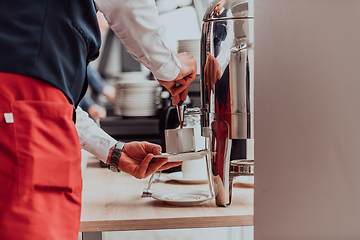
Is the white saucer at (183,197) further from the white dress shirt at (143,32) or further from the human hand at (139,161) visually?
the white dress shirt at (143,32)

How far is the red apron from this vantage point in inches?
22.5

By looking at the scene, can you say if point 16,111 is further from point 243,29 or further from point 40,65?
point 243,29

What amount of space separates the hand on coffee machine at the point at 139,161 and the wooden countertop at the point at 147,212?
72 millimetres

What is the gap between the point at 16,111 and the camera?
1.87 feet

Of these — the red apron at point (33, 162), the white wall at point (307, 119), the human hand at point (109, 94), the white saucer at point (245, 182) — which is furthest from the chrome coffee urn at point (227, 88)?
the human hand at point (109, 94)

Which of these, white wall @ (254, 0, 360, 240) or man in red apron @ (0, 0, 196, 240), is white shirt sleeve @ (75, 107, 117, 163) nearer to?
man in red apron @ (0, 0, 196, 240)

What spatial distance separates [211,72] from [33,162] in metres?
0.45

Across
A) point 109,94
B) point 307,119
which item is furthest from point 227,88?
point 109,94

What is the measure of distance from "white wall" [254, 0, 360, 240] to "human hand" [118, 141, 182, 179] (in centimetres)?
60

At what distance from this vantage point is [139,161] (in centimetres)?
94

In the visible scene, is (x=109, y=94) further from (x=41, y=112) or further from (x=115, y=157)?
(x=41, y=112)

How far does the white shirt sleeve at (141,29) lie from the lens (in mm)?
675

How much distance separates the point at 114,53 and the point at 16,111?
292cm

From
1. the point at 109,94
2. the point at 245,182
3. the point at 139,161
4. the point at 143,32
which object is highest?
the point at 143,32
